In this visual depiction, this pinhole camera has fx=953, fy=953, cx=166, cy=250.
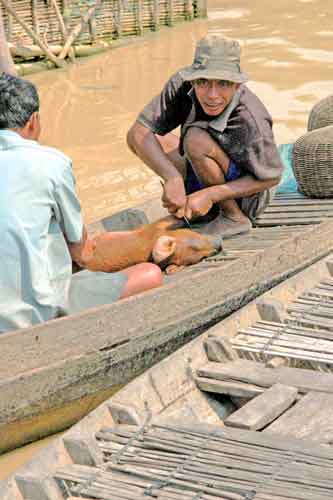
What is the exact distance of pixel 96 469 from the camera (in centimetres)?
396

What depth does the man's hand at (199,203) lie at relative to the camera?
6.10m

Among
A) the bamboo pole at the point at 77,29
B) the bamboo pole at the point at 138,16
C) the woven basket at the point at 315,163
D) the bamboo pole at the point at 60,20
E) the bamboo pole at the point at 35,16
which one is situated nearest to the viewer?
the woven basket at the point at 315,163

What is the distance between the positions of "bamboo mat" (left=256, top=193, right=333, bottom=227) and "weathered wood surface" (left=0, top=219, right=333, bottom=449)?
0.91 ft

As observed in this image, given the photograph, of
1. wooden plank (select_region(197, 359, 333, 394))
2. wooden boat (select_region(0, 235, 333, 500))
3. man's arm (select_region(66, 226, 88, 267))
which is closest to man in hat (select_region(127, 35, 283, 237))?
wooden boat (select_region(0, 235, 333, 500))

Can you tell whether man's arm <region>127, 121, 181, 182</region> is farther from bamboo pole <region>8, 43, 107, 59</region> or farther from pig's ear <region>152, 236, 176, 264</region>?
bamboo pole <region>8, 43, 107, 59</region>

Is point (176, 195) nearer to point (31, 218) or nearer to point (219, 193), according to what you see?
point (219, 193)

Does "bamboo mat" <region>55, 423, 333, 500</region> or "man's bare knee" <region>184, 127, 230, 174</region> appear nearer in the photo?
"bamboo mat" <region>55, 423, 333, 500</region>

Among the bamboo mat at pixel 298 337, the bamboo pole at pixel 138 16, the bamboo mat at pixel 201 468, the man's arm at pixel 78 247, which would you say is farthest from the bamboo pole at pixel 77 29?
the bamboo mat at pixel 201 468

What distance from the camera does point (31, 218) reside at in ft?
15.2

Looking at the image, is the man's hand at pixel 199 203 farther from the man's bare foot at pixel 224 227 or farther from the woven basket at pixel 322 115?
the woven basket at pixel 322 115

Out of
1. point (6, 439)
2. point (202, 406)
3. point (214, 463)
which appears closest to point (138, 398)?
point (202, 406)

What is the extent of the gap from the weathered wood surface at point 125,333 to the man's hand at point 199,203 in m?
0.43

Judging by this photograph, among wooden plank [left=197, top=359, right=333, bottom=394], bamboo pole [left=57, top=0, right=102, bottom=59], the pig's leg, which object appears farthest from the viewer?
bamboo pole [left=57, top=0, right=102, bottom=59]

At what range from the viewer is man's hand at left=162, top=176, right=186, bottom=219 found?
20.1ft
